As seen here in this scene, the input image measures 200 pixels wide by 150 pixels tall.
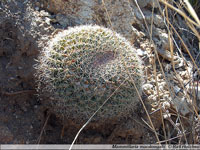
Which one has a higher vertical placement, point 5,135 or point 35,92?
point 35,92

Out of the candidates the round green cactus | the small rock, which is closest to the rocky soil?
the small rock

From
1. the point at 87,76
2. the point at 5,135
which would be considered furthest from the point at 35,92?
the point at 87,76

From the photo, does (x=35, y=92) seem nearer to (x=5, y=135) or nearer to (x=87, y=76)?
(x=5, y=135)

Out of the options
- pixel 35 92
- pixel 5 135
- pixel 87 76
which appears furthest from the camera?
pixel 35 92

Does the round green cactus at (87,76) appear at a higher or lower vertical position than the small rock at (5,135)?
higher

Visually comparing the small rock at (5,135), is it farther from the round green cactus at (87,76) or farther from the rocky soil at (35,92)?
the round green cactus at (87,76)

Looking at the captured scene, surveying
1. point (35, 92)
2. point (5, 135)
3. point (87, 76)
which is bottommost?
point (5, 135)

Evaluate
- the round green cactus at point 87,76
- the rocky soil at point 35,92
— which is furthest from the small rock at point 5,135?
the round green cactus at point 87,76

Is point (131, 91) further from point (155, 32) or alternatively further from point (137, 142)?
point (155, 32)

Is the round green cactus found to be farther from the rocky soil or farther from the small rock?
the small rock

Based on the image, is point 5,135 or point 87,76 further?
point 5,135
